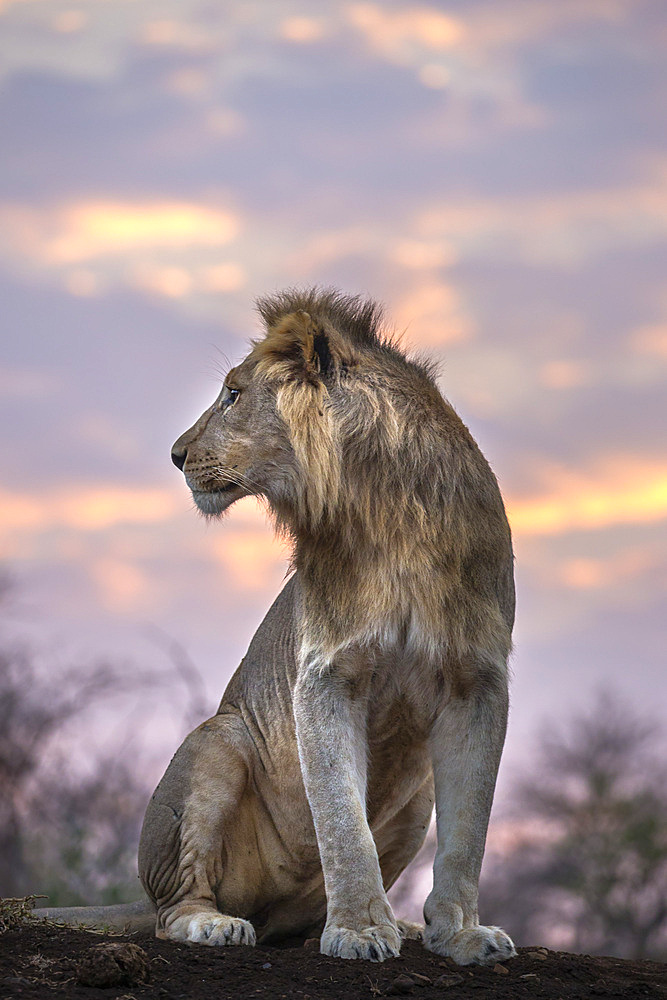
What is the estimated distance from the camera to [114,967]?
15.9 ft

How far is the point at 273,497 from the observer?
5844 mm

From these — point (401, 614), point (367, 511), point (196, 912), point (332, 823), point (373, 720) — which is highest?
point (367, 511)

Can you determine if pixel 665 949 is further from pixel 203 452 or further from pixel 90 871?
pixel 203 452

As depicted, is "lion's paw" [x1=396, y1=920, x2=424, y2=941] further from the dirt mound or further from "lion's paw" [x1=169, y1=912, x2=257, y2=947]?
"lion's paw" [x1=169, y1=912, x2=257, y2=947]

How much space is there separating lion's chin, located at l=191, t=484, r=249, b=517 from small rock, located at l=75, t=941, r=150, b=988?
1985 millimetres

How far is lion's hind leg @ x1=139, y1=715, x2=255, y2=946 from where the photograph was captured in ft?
20.2

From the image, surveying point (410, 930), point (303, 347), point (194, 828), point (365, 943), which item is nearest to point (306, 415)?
point (303, 347)

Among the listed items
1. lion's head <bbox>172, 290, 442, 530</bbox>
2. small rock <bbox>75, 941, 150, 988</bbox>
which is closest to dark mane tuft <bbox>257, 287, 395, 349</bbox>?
lion's head <bbox>172, 290, 442, 530</bbox>

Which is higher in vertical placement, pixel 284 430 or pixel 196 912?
pixel 284 430

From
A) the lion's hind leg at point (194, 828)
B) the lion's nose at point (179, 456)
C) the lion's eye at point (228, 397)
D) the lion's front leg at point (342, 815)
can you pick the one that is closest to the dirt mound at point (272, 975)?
the lion's front leg at point (342, 815)

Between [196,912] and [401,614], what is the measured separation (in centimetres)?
174

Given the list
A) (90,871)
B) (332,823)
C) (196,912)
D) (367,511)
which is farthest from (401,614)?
(90,871)

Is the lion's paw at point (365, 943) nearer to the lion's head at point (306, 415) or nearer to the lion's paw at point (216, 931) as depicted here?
the lion's paw at point (216, 931)

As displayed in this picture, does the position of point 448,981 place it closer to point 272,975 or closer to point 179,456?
point 272,975
